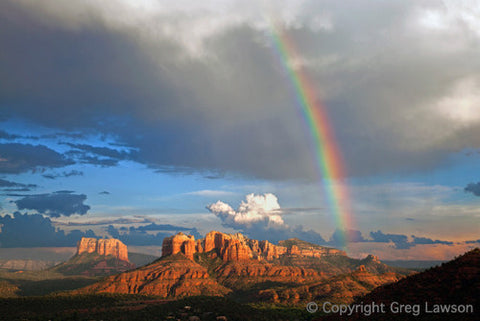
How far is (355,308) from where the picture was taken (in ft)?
235

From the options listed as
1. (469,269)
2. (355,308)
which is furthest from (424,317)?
(355,308)

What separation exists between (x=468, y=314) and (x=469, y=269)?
11175 millimetres

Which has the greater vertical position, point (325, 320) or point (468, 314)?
point (468, 314)

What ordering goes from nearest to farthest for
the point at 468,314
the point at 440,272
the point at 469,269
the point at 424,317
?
the point at 468,314
the point at 424,317
the point at 469,269
the point at 440,272

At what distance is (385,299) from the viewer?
68.2 meters

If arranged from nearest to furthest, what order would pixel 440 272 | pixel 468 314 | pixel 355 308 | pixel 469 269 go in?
1. pixel 468 314
2. pixel 469 269
3. pixel 440 272
4. pixel 355 308

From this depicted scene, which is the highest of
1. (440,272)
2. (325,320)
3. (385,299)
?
(440,272)

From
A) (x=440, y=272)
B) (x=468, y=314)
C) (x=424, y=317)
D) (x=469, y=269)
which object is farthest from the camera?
(x=440, y=272)

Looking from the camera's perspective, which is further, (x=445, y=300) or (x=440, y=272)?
(x=440, y=272)

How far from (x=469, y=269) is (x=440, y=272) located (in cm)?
714

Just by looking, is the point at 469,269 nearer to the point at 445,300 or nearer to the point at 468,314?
the point at 445,300

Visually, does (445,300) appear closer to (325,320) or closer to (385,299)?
(385,299)

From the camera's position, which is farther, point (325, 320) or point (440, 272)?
point (325, 320)

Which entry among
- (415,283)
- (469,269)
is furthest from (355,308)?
(469,269)
